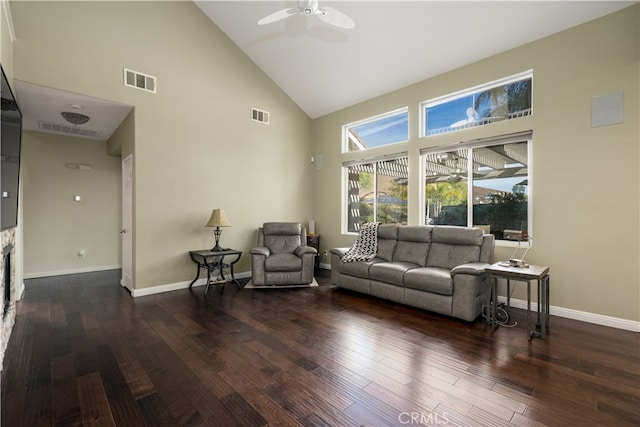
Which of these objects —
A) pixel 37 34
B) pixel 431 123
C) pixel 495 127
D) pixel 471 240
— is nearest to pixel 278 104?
pixel 431 123

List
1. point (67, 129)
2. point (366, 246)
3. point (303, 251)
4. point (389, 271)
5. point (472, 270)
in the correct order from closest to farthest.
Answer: point (472, 270) → point (389, 271) → point (366, 246) → point (303, 251) → point (67, 129)

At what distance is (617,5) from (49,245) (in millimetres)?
8968

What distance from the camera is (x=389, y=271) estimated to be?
3.93m

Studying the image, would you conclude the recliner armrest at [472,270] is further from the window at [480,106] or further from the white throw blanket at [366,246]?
the window at [480,106]

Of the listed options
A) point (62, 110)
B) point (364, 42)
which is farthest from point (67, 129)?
point (364, 42)

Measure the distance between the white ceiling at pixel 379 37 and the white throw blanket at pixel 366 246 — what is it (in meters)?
2.49

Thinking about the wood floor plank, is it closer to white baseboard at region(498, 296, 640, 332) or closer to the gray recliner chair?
the gray recliner chair

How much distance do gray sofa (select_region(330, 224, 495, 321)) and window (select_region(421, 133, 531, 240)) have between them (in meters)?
0.49

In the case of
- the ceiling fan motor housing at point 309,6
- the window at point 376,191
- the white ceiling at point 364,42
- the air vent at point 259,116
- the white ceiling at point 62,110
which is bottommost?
the window at point 376,191

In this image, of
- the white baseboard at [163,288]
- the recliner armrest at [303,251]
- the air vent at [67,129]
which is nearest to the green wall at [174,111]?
the white baseboard at [163,288]

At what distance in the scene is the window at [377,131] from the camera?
5.17m

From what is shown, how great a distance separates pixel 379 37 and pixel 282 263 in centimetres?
369

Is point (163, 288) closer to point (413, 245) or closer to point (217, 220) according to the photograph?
point (217, 220)

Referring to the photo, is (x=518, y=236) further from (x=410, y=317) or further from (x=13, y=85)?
(x=13, y=85)
